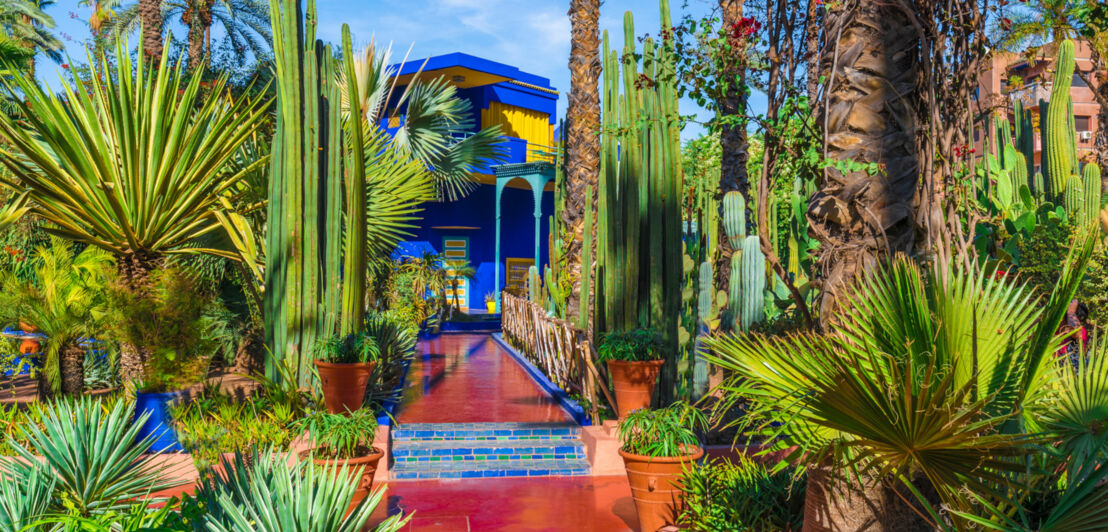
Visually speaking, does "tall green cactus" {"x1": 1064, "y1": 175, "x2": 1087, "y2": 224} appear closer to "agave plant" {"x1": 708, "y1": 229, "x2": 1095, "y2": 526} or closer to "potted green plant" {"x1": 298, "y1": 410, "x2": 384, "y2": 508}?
"agave plant" {"x1": 708, "y1": 229, "x2": 1095, "y2": 526}

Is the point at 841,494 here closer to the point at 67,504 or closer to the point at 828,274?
the point at 828,274

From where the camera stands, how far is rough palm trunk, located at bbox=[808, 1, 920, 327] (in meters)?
3.26

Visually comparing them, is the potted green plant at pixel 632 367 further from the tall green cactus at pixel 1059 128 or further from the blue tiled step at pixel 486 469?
the tall green cactus at pixel 1059 128

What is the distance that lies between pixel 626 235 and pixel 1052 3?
5001mm

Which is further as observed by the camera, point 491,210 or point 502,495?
point 491,210

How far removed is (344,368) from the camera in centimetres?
708

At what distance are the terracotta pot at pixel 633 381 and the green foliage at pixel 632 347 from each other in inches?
2.9

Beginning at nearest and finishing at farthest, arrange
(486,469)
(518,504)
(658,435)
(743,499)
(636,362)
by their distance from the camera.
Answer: (743,499) → (658,435) → (518,504) → (636,362) → (486,469)

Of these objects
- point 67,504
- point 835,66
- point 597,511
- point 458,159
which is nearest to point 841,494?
point 835,66

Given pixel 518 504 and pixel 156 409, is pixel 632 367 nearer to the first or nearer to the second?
pixel 518 504

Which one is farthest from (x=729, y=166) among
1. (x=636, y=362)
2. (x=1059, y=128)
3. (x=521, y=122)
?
(x=521, y=122)

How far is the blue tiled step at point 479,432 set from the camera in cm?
796

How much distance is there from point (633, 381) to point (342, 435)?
2.64m

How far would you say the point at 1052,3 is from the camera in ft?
27.0
